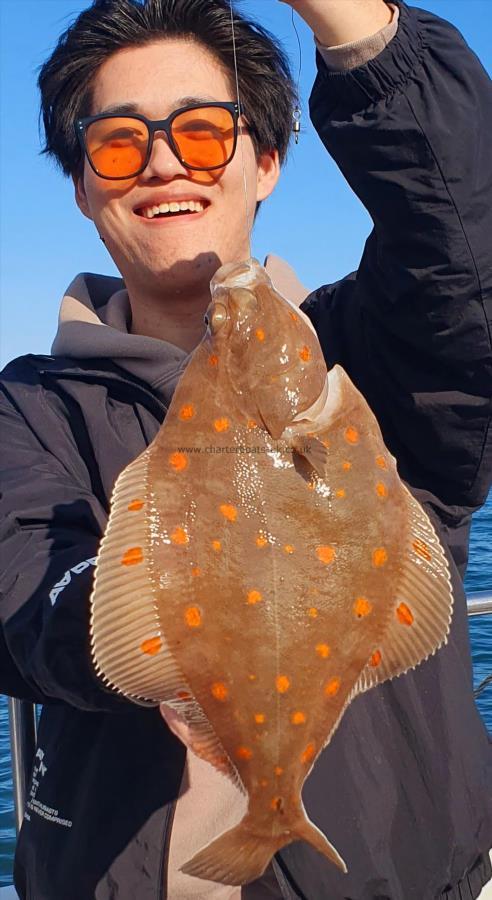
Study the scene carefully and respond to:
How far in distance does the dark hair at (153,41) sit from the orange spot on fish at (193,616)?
83.9 inches

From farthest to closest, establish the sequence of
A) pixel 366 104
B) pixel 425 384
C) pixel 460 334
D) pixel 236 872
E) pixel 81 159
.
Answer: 1. pixel 81 159
2. pixel 425 384
3. pixel 460 334
4. pixel 366 104
5. pixel 236 872

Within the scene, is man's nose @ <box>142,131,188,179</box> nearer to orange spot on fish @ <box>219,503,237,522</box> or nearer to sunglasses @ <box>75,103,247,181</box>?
sunglasses @ <box>75,103,247,181</box>

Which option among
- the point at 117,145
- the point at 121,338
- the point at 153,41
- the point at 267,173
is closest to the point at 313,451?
the point at 121,338

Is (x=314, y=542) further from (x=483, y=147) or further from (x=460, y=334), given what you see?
(x=483, y=147)

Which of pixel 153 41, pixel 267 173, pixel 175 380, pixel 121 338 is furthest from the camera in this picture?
pixel 267 173

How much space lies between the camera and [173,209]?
2949 mm

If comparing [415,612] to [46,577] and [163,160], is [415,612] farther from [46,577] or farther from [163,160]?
[163,160]

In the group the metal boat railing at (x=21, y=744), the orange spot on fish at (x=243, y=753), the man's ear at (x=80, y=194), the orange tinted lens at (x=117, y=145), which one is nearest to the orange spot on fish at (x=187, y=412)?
the orange spot on fish at (x=243, y=753)

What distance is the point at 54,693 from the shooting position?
7.36 ft

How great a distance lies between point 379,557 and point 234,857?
75cm

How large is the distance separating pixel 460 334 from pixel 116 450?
114cm

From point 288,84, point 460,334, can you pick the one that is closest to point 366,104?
point 460,334

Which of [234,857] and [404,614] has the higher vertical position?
[404,614]

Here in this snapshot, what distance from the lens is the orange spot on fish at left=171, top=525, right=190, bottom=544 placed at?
1990mm
